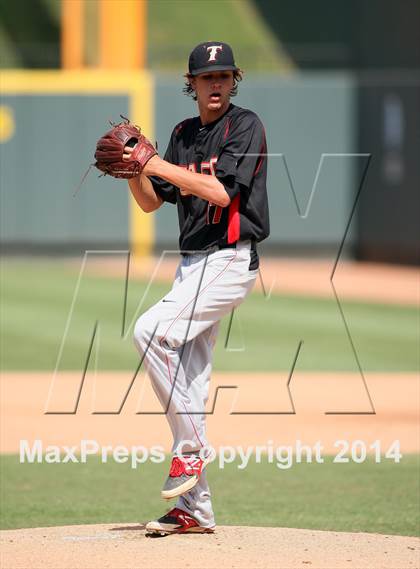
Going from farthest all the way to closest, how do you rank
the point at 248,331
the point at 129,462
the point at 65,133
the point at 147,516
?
the point at 65,133 → the point at 248,331 → the point at 129,462 → the point at 147,516

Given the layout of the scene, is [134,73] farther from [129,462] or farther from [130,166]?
[130,166]

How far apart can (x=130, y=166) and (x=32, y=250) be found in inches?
703

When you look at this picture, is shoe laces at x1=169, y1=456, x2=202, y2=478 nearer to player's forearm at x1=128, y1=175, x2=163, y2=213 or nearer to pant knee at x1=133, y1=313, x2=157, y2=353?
pant knee at x1=133, y1=313, x2=157, y2=353

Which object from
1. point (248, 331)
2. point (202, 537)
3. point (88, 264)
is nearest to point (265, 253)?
point (88, 264)

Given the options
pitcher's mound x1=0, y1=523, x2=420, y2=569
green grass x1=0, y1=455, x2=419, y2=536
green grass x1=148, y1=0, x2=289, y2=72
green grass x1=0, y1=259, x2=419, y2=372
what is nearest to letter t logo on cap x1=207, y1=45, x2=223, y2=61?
pitcher's mound x1=0, y1=523, x2=420, y2=569

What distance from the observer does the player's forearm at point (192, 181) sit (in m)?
5.09

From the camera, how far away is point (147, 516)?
22.1ft

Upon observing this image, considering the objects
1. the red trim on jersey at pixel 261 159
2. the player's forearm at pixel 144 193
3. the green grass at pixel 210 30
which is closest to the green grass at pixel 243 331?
the player's forearm at pixel 144 193

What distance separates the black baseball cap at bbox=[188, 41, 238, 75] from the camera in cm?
525

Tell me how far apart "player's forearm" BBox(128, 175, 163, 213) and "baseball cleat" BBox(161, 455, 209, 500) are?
118cm

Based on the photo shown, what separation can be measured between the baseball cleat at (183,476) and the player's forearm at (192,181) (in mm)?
1134

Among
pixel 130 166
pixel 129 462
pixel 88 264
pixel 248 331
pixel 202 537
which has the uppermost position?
pixel 130 166

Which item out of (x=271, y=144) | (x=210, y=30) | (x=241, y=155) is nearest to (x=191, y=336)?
(x=241, y=155)

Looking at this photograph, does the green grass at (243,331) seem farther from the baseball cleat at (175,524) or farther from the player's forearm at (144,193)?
the baseball cleat at (175,524)
